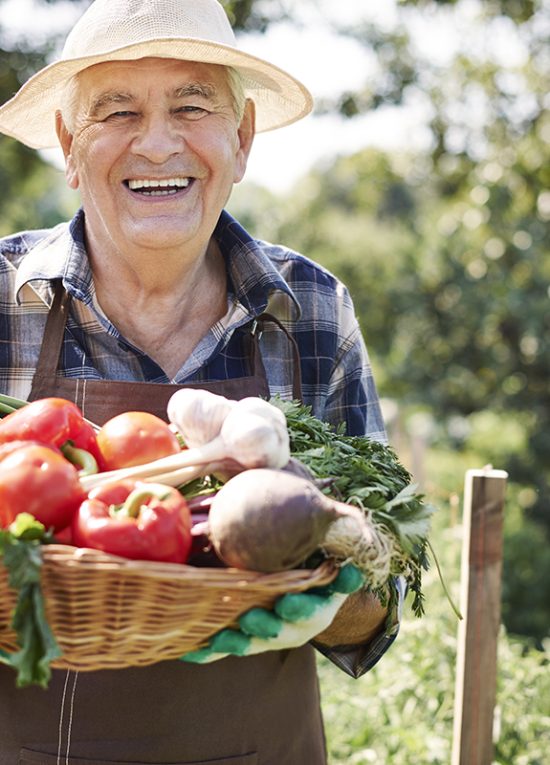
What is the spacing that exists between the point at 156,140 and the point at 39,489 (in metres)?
0.97

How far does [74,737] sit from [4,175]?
12855 mm

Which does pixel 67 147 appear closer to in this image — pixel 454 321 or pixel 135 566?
pixel 135 566

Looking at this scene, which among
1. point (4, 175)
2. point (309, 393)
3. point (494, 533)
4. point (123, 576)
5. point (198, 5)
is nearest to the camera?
point (123, 576)

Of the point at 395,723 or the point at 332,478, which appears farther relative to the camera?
the point at 395,723

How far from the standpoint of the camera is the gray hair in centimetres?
232

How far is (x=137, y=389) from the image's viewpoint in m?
2.16

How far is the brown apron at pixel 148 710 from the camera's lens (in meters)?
2.02

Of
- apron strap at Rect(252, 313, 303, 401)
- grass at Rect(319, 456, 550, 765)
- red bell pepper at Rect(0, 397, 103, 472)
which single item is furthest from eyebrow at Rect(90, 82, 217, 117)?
grass at Rect(319, 456, 550, 765)

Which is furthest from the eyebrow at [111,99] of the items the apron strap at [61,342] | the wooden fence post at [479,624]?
the wooden fence post at [479,624]

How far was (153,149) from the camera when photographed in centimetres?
218

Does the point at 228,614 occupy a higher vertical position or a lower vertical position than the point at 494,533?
lower

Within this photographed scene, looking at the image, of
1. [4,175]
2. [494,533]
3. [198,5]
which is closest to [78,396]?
[198,5]

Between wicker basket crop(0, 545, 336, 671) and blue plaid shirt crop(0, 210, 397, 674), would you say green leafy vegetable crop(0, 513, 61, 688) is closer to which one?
wicker basket crop(0, 545, 336, 671)

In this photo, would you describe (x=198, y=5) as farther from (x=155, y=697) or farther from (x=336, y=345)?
(x=155, y=697)
